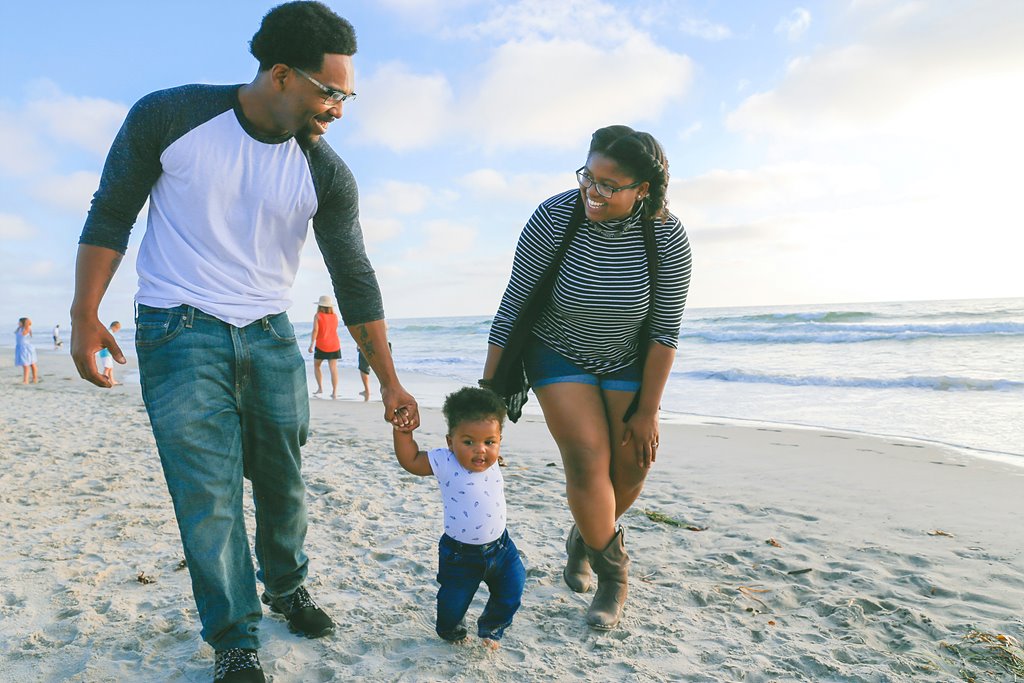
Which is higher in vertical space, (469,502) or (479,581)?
(469,502)

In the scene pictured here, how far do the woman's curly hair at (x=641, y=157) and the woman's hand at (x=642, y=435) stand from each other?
33.6 inches

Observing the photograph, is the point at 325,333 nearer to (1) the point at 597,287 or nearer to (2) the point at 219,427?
(1) the point at 597,287

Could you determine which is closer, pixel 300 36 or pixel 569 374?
pixel 300 36

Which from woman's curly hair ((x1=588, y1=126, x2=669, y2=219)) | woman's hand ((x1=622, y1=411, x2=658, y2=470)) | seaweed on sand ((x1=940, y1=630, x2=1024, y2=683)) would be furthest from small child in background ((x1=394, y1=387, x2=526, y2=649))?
seaweed on sand ((x1=940, y1=630, x2=1024, y2=683))

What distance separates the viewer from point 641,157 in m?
2.78

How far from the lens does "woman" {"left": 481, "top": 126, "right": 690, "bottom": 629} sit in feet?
9.48

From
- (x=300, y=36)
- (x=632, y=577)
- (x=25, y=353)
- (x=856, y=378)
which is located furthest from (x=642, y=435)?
(x=25, y=353)

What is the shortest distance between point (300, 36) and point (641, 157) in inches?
51.7

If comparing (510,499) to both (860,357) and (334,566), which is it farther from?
(860,357)

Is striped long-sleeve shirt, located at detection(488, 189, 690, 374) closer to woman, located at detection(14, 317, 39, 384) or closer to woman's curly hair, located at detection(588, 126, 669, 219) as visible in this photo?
woman's curly hair, located at detection(588, 126, 669, 219)

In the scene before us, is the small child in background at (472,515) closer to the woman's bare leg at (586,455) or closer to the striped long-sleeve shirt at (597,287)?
the woman's bare leg at (586,455)

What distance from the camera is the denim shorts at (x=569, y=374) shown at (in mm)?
3105

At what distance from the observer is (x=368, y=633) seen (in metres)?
2.83

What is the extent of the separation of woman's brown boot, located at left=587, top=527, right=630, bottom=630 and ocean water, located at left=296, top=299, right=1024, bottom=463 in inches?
223
